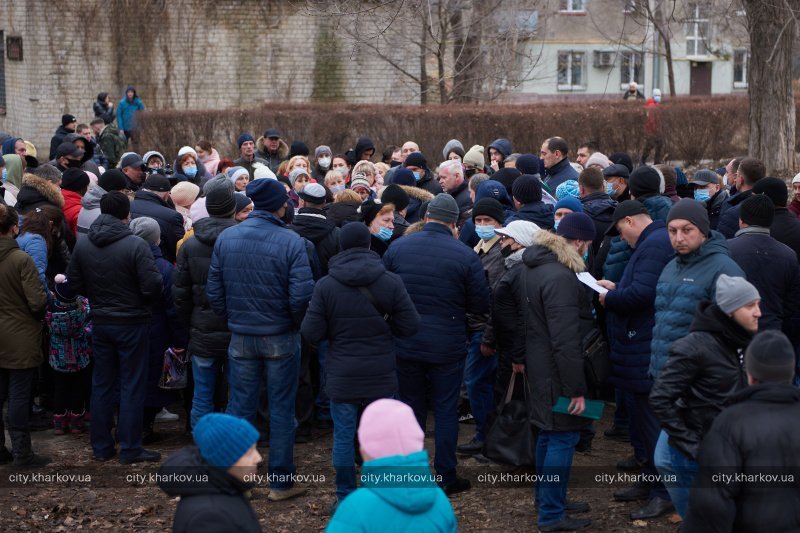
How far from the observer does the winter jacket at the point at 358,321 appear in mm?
5980

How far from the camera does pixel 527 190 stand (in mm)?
7590

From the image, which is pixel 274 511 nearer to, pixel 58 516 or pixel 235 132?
pixel 58 516

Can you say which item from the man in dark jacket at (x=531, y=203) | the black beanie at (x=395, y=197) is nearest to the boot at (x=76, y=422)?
the black beanie at (x=395, y=197)

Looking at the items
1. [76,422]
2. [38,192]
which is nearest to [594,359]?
[76,422]

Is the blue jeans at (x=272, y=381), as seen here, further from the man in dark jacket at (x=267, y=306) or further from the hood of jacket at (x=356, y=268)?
the hood of jacket at (x=356, y=268)

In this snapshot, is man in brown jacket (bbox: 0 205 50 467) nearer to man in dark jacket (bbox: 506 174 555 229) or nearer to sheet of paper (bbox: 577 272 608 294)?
man in dark jacket (bbox: 506 174 555 229)

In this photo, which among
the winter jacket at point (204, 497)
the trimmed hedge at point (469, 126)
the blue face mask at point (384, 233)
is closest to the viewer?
the winter jacket at point (204, 497)

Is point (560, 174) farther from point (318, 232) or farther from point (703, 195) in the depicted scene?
point (318, 232)

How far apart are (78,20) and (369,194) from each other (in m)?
18.6

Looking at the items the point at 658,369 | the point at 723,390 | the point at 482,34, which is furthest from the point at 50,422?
the point at 482,34

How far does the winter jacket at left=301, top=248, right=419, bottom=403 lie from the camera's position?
598cm

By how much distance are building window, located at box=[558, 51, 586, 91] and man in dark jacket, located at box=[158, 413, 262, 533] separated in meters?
42.5

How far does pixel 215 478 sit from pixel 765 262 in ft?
14.4

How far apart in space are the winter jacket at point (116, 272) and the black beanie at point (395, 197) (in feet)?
7.11
